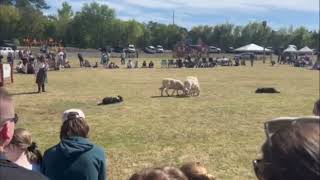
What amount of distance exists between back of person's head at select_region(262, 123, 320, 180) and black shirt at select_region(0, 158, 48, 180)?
162 cm

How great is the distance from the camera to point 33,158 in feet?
20.2

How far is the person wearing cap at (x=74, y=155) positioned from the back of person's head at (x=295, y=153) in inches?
137

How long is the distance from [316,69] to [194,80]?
37.0 m

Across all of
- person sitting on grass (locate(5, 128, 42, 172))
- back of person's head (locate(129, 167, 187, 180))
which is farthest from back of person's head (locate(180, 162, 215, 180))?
person sitting on grass (locate(5, 128, 42, 172))

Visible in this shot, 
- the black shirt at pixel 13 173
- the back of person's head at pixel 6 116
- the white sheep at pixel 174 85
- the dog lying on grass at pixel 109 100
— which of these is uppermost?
the back of person's head at pixel 6 116

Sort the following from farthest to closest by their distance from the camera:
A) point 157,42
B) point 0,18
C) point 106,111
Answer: point 157,42 < point 0,18 < point 106,111

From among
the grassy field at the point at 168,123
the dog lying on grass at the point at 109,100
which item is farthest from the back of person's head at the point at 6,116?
the dog lying on grass at the point at 109,100

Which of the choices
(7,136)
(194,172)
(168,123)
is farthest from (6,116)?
(168,123)

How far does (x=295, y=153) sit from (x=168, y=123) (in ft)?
47.6

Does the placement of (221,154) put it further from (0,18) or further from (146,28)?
(146,28)

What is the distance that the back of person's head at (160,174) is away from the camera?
3.21 meters

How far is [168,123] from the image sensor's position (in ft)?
54.3

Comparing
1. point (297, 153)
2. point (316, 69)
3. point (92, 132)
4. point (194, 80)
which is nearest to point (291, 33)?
point (316, 69)

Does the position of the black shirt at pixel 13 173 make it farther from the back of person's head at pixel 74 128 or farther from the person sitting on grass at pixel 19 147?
the back of person's head at pixel 74 128
